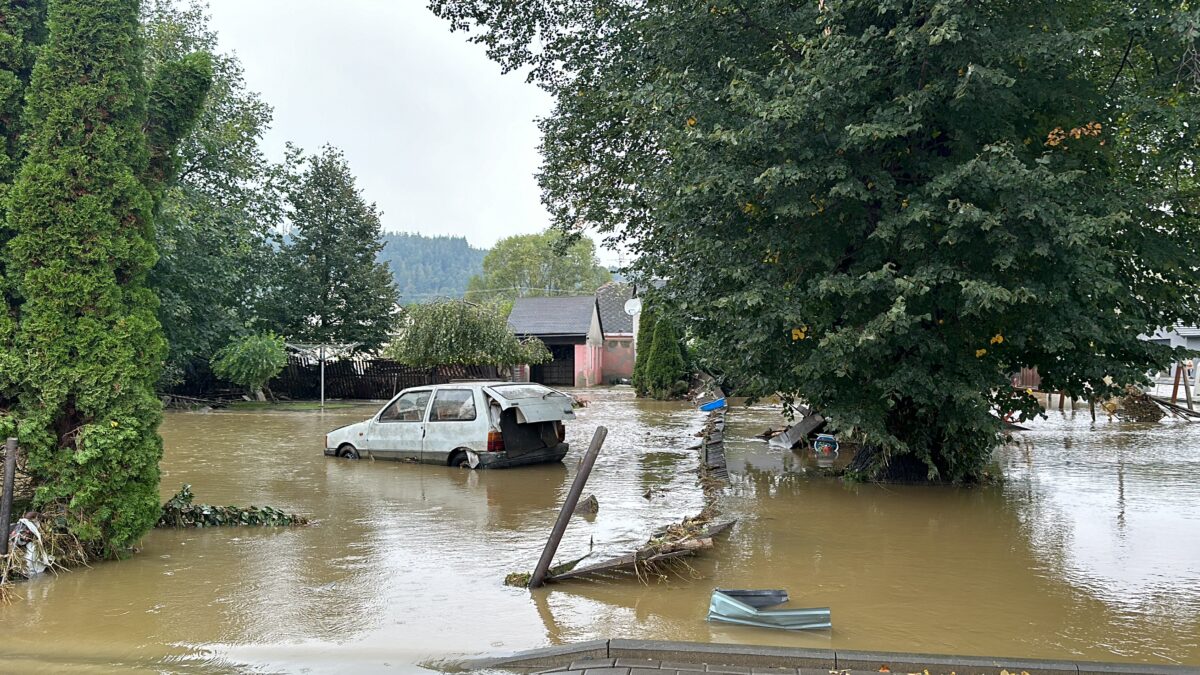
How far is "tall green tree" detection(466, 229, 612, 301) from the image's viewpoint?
304ft

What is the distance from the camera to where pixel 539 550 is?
8.28m

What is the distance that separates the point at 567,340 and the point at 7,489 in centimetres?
3561

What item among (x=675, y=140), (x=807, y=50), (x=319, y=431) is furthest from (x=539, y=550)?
(x=319, y=431)

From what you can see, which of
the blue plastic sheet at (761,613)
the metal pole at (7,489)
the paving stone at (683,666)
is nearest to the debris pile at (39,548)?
the metal pole at (7,489)

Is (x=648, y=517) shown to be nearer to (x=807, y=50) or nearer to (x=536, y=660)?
(x=536, y=660)

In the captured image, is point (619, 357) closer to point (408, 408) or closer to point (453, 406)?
point (408, 408)

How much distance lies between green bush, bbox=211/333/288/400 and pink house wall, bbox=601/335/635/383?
68.9 feet

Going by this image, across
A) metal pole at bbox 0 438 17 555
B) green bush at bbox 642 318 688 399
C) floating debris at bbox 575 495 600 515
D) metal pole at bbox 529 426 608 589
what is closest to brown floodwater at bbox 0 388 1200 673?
metal pole at bbox 529 426 608 589

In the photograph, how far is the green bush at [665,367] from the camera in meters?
30.8

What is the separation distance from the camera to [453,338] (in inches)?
1166

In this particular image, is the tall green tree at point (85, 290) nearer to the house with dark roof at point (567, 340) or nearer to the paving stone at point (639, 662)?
the paving stone at point (639, 662)

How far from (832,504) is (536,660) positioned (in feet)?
21.4

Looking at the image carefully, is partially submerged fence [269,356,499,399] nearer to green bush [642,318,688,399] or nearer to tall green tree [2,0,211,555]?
green bush [642,318,688,399]

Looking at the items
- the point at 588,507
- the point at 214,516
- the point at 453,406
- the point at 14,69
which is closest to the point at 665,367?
the point at 453,406
